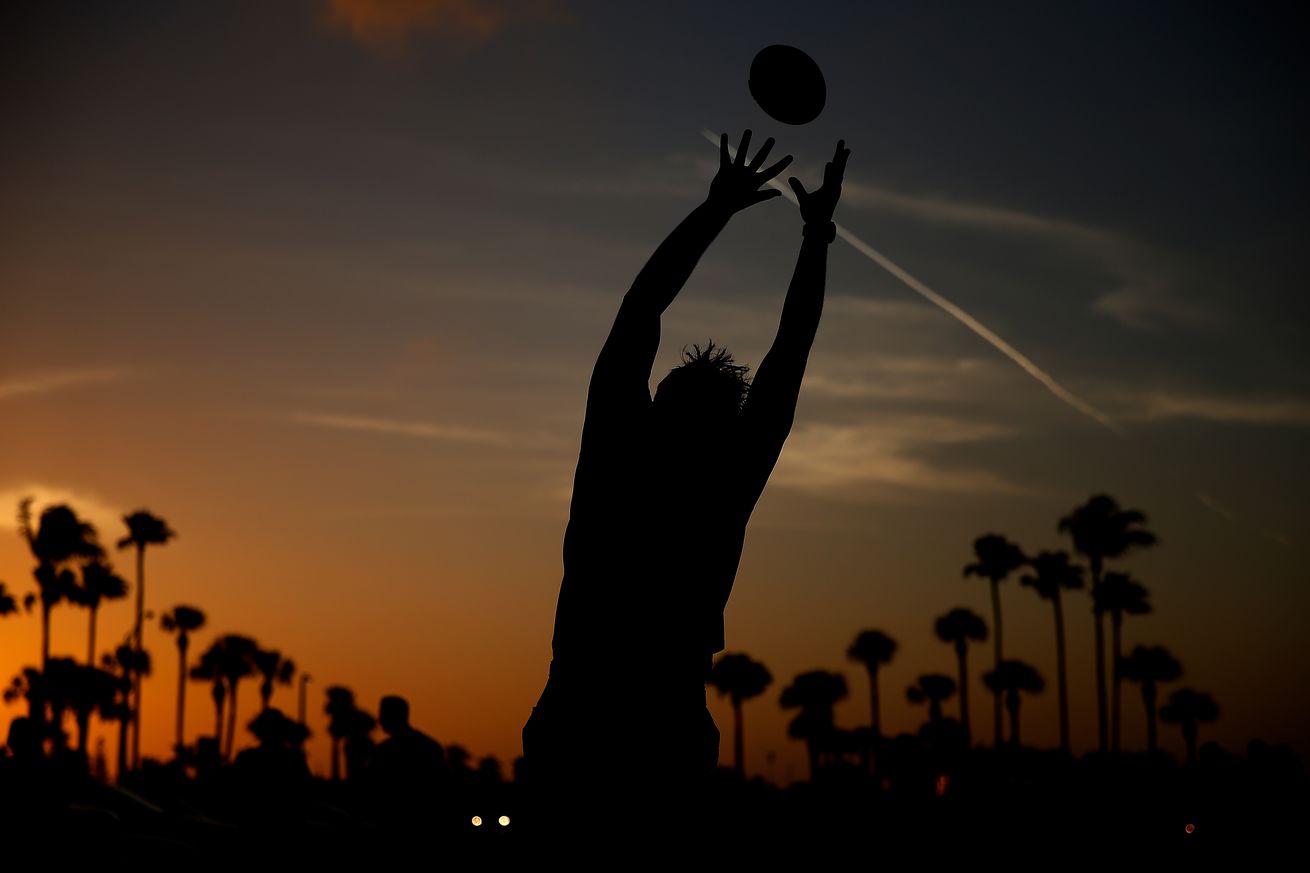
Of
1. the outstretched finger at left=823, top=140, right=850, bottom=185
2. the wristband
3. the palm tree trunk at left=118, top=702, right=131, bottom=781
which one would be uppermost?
the outstretched finger at left=823, top=140, right=850, bottom=185

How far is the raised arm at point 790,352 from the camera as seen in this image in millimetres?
3035

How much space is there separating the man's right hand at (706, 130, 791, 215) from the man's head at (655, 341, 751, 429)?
396 mm

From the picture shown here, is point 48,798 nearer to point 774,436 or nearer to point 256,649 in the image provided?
point 774,436

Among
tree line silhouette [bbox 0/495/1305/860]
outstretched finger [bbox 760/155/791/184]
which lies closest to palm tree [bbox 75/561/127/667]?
tree line silhouette [bbox 0/495/1305/860]

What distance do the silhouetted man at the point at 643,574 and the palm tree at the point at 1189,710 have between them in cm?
9430

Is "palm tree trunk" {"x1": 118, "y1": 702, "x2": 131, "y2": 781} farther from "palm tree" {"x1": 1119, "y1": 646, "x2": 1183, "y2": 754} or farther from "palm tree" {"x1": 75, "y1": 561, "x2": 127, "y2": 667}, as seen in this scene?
"palm tree" {"x1": 1119, "y1": 646, "x2": 1183, "y2": 754}

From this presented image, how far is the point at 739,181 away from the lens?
3.25 m

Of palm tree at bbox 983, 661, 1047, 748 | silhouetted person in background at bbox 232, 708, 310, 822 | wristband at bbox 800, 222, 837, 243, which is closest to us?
wristband at bbox 800, 222, 837, 243

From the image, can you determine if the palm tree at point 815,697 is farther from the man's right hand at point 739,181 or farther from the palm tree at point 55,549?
the man's right hand at point 739,181

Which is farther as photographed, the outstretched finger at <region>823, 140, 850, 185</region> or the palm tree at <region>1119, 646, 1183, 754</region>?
the palm tree at <region>1119, 646, 1183, 754</region>

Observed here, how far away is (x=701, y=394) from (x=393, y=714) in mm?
6085

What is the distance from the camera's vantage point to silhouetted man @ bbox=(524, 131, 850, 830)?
2840 millimetres

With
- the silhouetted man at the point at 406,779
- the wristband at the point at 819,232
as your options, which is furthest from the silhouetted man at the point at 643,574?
the silhouetted man at the point at 406,779

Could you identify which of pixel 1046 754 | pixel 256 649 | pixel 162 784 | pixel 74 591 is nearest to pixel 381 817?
pixel 162 784
